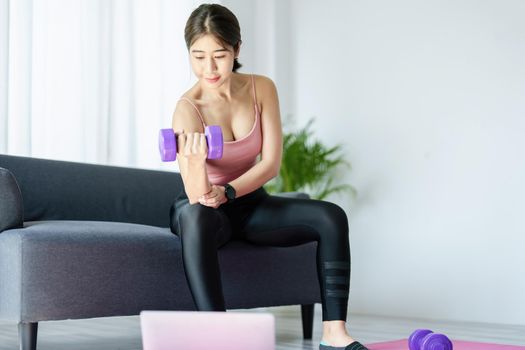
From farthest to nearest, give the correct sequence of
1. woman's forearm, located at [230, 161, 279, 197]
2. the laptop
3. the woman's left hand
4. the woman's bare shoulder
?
the woman's bare shoulder, woman's forearm, located at [230, 161, 279, 197], the woman's left hand, the laptop

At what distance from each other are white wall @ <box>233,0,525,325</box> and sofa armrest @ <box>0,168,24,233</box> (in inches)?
99.7

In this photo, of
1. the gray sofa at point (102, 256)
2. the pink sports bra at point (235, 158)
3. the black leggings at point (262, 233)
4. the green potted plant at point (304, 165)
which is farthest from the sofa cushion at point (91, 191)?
the green potted plant at point (304, 165)

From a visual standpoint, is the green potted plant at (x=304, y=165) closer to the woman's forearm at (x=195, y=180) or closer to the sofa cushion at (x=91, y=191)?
the sofa cushion at (x=91, y=191)

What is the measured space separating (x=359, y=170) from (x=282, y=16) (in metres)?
1.20

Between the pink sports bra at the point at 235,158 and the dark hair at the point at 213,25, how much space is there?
217 millimetres

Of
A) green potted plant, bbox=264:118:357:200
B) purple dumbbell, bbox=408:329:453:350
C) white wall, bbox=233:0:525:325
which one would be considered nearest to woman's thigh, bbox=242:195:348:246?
purple dumbbell, bbox=408:329:453:350

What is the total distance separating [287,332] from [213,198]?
1.40m

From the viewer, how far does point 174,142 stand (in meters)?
1.96

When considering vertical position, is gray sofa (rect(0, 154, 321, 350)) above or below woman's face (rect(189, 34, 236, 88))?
below

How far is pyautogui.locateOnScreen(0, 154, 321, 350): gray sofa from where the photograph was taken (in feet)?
7.08

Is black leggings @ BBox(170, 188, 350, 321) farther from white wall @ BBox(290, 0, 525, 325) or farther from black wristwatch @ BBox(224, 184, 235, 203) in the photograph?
white wall @ BBox(290, 0, 525, 325)

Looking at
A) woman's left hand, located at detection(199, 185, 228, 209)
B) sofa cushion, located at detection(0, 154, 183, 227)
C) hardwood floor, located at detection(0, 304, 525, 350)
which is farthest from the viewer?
hardwood floor, located at detection(0, 304, 525, 350)

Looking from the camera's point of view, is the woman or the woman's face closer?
the woman

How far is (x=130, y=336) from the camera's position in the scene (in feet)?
10.6
